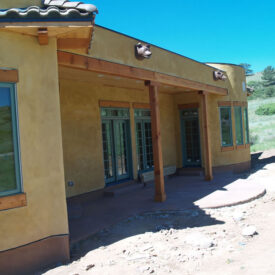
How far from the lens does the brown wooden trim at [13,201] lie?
431 cm

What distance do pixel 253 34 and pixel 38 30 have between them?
5114 cm

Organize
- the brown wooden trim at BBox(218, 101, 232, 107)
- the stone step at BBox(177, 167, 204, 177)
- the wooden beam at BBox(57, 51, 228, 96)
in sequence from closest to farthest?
1. the wooden beam at BBox(57, 51, 228, 96)
2. the stone step at BBox(177, 167, 204, 177)
3. the brown wooden trim at BBox(218, 101, 232, 107)

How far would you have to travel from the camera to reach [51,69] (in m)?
4.85

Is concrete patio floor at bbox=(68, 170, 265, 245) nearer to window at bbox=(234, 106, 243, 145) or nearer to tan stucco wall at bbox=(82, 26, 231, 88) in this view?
tan stucco wall at bbox=(82, 26, 231, 88)

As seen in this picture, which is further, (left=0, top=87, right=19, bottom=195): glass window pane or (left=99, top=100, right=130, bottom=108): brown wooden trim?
(left=99, top=100, right=130, bottom=108): brown wooden trim

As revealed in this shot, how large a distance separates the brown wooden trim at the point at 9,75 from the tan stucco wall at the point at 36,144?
0.08 meters

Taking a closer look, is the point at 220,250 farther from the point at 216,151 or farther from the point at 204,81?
the point at 216,151

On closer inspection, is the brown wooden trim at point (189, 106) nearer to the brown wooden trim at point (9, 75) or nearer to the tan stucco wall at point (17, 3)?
the tan stucco wall at point (17, 3)

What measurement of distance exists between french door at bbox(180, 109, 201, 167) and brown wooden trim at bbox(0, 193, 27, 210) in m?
9.41

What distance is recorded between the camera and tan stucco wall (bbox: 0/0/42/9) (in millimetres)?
4461

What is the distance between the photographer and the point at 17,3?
4.58 meters

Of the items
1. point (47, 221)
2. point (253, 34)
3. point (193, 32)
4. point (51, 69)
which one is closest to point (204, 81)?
point (51, 69)

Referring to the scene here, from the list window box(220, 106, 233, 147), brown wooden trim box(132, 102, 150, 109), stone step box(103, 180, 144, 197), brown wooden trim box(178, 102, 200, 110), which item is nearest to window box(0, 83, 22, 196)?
stone step box(103, 180, 144, 197)

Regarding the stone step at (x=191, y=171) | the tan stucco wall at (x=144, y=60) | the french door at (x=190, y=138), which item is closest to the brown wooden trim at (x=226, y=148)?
the french door at (x=190, y=138)
